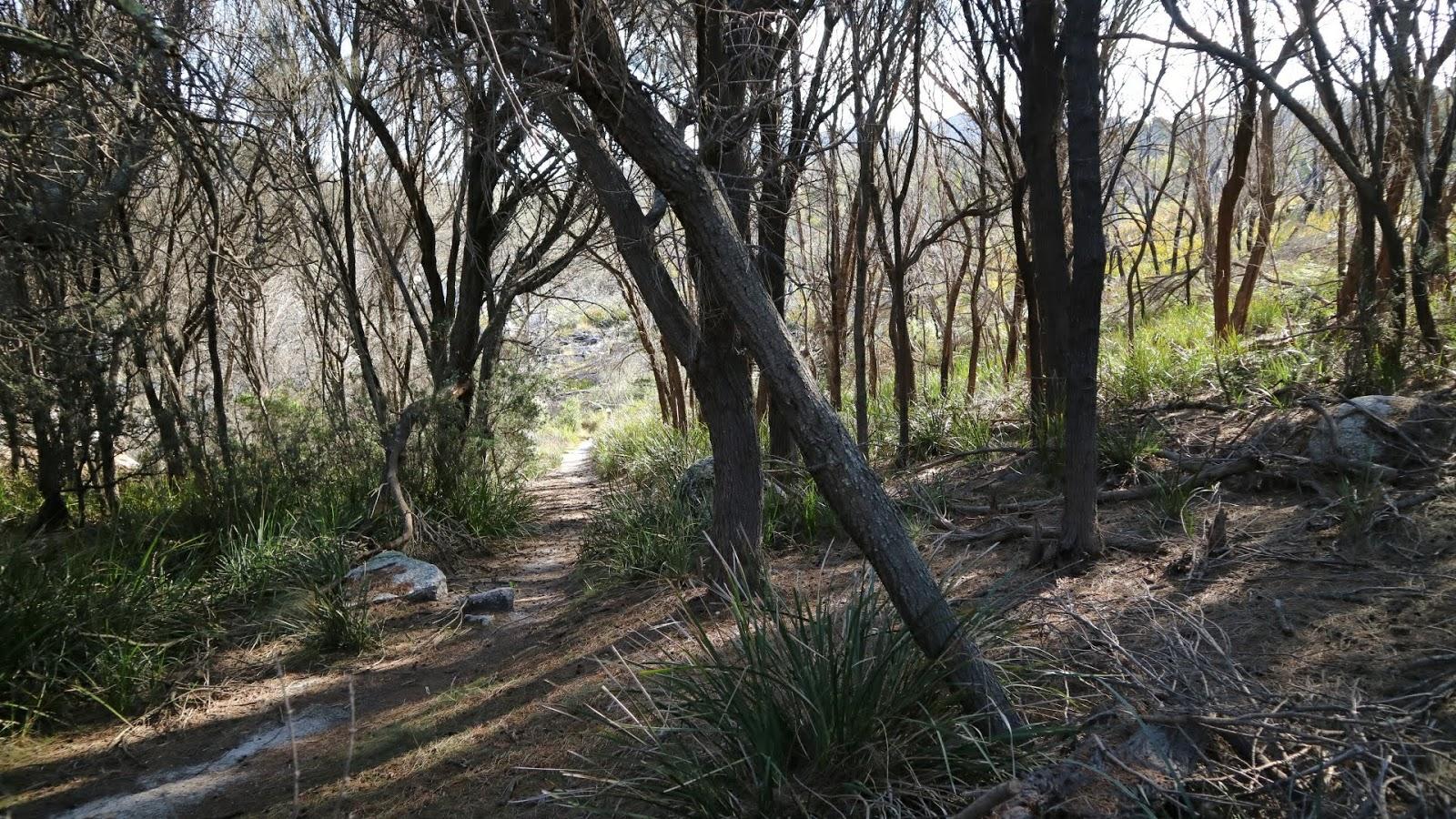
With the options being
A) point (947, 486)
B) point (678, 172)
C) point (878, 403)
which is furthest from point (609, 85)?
point (878, 403)

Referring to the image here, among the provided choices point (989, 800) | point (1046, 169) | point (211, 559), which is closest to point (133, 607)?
point (211, 559)

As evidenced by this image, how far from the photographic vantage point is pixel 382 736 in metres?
4.43

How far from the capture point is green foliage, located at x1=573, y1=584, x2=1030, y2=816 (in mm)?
2744

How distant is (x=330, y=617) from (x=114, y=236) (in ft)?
12.7

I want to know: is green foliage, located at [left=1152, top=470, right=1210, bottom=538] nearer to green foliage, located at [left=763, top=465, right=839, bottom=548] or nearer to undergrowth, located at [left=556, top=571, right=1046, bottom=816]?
green foliage, located at [left=763, top=465, right=839, bottom=548]

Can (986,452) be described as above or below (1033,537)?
above

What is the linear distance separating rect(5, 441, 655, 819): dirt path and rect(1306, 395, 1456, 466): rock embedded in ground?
14.5ft

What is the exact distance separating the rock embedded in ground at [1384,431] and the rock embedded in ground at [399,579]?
6.37 m

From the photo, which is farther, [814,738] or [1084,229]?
[1084,229]

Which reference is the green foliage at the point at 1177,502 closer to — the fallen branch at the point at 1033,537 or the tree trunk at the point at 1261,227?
the fallen branch at the point at 1033,537

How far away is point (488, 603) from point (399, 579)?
36.8 inches

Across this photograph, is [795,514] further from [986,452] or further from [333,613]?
[333,613]

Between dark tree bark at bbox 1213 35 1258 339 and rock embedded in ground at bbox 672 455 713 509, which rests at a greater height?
dark tree bark at bbox 1213 35 1258 339

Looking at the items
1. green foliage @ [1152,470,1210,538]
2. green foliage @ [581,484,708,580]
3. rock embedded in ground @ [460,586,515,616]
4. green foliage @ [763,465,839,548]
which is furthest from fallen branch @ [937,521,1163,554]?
rock embedded in ground @ [460,586,515,616]
